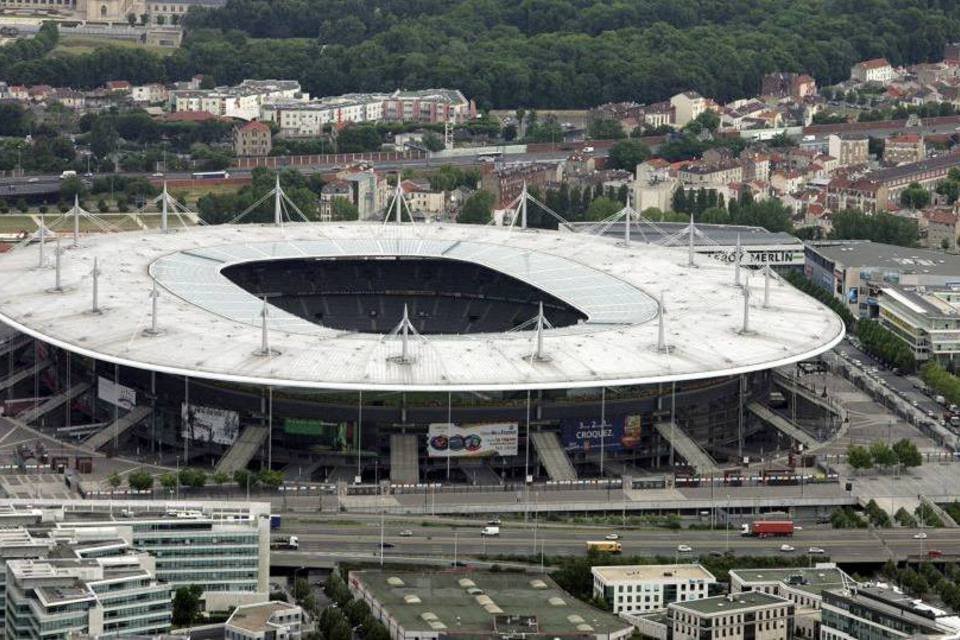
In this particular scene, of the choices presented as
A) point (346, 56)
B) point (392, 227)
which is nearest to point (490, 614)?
point (392, 227)

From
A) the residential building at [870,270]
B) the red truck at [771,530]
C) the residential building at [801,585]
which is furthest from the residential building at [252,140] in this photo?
the residential building at [801,585]

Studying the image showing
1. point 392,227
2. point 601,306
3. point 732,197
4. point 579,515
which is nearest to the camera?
point 579,515

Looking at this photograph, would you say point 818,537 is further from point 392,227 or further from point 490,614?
point 392,227

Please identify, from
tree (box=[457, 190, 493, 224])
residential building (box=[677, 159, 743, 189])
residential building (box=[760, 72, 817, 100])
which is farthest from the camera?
residential building (box=[760, 72, 817, 100])

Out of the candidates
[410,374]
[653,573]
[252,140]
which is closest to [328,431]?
[410,374]

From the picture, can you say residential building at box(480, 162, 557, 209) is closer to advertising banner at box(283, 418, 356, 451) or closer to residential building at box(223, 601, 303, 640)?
advertising banner at box(283, 418, 356, 451)

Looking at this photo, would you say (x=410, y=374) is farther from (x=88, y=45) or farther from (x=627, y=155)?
(x=88, y=45)

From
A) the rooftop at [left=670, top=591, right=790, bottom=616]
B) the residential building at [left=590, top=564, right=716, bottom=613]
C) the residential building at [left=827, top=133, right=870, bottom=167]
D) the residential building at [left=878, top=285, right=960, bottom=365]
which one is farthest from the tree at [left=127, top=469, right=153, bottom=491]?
the residential building at [left=827, top=133, right=870, bottom=167]

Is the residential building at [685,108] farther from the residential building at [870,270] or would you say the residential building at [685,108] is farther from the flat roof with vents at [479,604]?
the flat roof with vents at [479,604]
